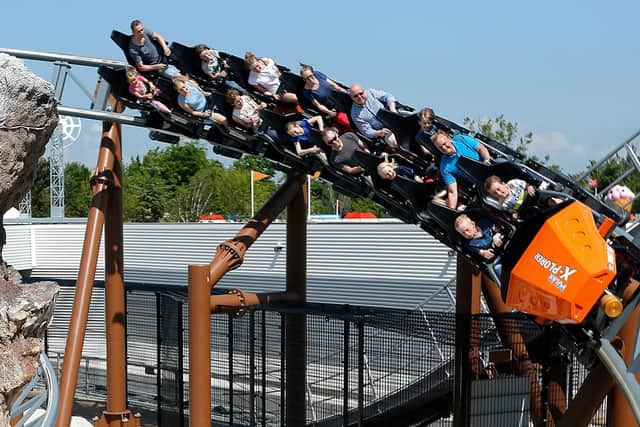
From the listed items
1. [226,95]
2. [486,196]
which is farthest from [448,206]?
[226,95]

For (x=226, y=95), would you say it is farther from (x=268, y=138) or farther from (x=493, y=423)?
(x=493, y=423)

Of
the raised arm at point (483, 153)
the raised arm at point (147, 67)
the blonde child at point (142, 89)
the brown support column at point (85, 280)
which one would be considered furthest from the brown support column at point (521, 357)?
the brown support column at point (85, 280)

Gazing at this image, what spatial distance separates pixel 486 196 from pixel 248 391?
13.9ft

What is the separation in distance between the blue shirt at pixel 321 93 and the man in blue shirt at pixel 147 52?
1421 mm

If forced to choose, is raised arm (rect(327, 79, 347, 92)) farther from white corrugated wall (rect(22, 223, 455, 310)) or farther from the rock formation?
white corrugated wall (rect(22, 223, 455, 310))

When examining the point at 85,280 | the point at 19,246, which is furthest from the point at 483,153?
the point at 19,246

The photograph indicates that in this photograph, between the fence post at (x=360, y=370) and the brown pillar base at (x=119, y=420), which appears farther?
the brown pillar base at (x=119, y=420)

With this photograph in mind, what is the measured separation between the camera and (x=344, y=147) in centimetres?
796

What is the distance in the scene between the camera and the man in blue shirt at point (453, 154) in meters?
7.19

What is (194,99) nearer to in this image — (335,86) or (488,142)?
(335,86)

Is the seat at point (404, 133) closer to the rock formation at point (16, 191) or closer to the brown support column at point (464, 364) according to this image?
the brown support column at point (464, 364)

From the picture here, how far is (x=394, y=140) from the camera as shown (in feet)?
25.8

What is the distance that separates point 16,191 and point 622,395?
5.44 metres

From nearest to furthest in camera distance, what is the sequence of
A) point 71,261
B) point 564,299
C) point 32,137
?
point 32,137, point 564,299, point 71,261
